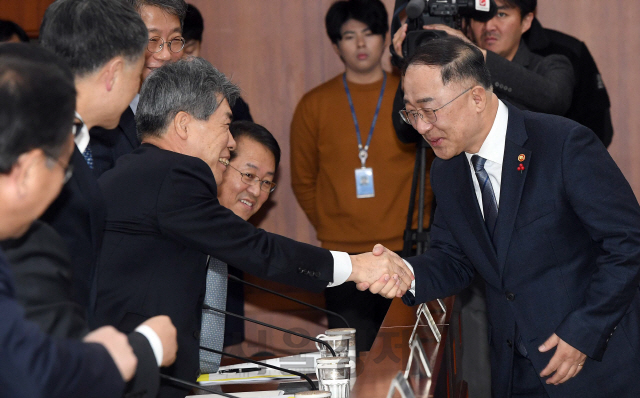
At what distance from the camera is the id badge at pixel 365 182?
3658 mm

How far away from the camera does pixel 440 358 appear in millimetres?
1869

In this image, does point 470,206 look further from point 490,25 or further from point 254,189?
point 490,25

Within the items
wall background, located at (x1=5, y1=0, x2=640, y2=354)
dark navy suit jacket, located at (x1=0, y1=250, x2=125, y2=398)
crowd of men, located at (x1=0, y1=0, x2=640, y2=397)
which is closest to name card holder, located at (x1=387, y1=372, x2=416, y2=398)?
crowd of men, located at (x1=0, y1=0, x2=640, y2=397)

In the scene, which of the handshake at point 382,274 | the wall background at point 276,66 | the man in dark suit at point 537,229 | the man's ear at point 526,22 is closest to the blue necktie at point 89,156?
the handshake at point 382,274

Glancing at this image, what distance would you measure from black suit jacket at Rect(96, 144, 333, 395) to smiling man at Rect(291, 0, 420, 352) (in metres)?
1.73

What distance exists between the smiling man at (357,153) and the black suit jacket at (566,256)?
1561 mm

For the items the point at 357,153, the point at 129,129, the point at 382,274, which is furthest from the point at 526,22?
the point at 129,129

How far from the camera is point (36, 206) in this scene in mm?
1015

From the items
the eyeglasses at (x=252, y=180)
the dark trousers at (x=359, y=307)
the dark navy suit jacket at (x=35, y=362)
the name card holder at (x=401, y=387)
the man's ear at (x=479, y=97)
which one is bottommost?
the dark trousers at (x=359, y=307)

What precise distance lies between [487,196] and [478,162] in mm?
106

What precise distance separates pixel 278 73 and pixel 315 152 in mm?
897

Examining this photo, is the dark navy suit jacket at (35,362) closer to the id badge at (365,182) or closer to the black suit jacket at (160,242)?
the black suit jacket at (160,242)

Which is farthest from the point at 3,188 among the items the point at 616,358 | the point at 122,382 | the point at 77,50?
the point at 616,358

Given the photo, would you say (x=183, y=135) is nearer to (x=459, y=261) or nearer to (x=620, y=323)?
(x=459, y=261)
